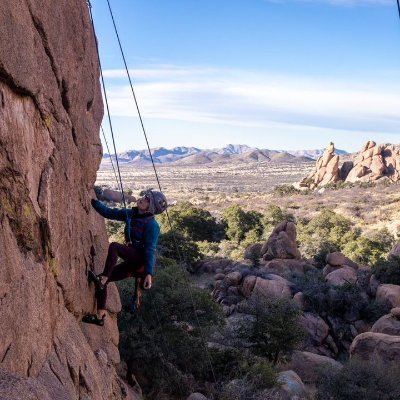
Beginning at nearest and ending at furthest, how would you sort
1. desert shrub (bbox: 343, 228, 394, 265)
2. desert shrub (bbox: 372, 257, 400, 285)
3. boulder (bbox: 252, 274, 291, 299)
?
boulder (bbox: 252, 274, 291, 299), desert shrub (bbox: 372, 257, 400, 285), desert shrub (bbox: 343, 228, 394, 265)

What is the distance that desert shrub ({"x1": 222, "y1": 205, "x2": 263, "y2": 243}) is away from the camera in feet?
146

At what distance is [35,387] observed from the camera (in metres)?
4.12

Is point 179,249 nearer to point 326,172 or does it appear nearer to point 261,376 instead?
point 261,376

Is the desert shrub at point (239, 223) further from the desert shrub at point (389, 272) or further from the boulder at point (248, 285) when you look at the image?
the boulder at point (248, 285)

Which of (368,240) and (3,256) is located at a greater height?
(3,256)

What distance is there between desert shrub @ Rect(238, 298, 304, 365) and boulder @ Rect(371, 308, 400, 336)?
3518 mm

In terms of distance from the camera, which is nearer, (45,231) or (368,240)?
(45,231)

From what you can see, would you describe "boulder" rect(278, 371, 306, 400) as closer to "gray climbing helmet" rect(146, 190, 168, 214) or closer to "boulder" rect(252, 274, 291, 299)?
"boulder" rect(252, 274, 291, 299)

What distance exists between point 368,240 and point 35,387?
3673cm

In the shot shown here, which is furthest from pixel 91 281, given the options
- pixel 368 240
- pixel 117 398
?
pixel 368 240

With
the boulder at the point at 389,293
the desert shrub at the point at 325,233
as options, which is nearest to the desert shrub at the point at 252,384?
the boulder at the point at 389,293

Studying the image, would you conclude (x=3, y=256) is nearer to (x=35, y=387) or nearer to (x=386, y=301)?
(x=35, y=387)

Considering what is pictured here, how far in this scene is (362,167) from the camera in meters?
81.8

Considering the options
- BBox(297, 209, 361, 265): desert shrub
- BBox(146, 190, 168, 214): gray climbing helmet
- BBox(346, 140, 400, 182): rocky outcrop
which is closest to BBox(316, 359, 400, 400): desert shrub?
BBox(146, 190, 168, 214): gray climbing helmet
